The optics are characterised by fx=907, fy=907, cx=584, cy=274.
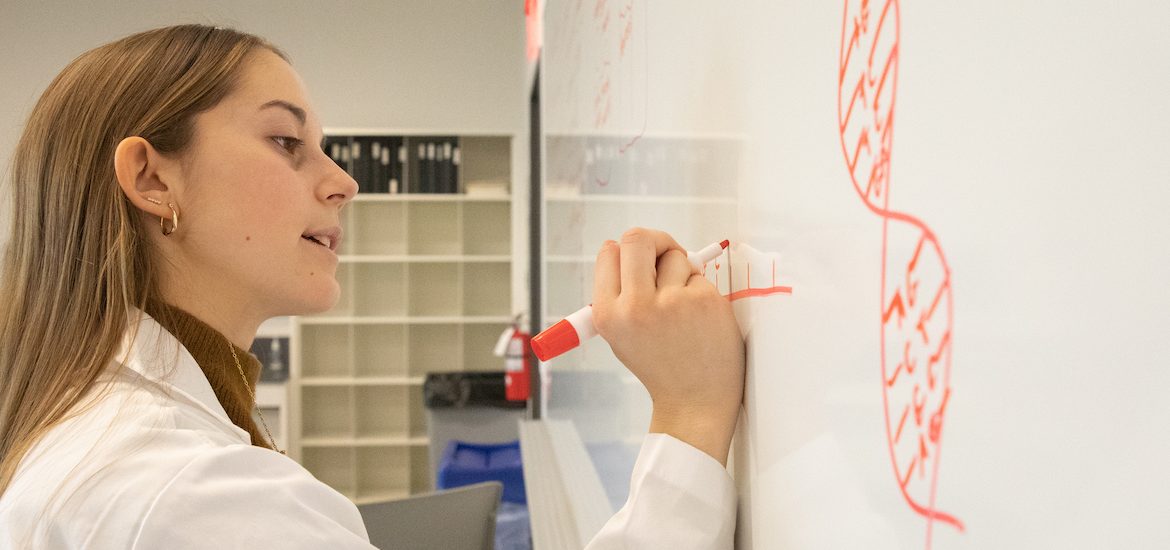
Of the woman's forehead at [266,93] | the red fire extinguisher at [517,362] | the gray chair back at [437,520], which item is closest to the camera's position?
the woman's forehead at [266,93]

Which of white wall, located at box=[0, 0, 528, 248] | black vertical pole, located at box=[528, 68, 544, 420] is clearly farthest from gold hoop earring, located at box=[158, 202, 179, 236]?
white wall, located at box=[0, 0, 528, 248]

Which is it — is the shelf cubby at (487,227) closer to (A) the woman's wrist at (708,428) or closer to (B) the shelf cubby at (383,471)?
(B) the shelf cubby at (383,471)

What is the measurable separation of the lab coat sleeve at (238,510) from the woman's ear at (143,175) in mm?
311

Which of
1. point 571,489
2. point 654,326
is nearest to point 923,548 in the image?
point 654,326

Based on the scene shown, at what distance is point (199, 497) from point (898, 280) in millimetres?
492

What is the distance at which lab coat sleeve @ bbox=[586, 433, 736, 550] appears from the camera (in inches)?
22.7

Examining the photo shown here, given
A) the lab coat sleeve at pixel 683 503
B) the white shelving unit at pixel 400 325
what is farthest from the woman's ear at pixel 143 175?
the white shelving unit at pixel 400 325

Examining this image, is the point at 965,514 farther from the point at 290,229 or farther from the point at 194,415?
the point at 290,229

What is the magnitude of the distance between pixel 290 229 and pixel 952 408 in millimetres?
756

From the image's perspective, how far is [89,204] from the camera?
85 centimetres

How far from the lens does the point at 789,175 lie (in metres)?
0.45

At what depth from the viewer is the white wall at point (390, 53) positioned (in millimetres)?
5371

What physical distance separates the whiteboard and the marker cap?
114mm

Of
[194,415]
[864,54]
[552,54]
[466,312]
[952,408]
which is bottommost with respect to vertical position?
[466,312]
